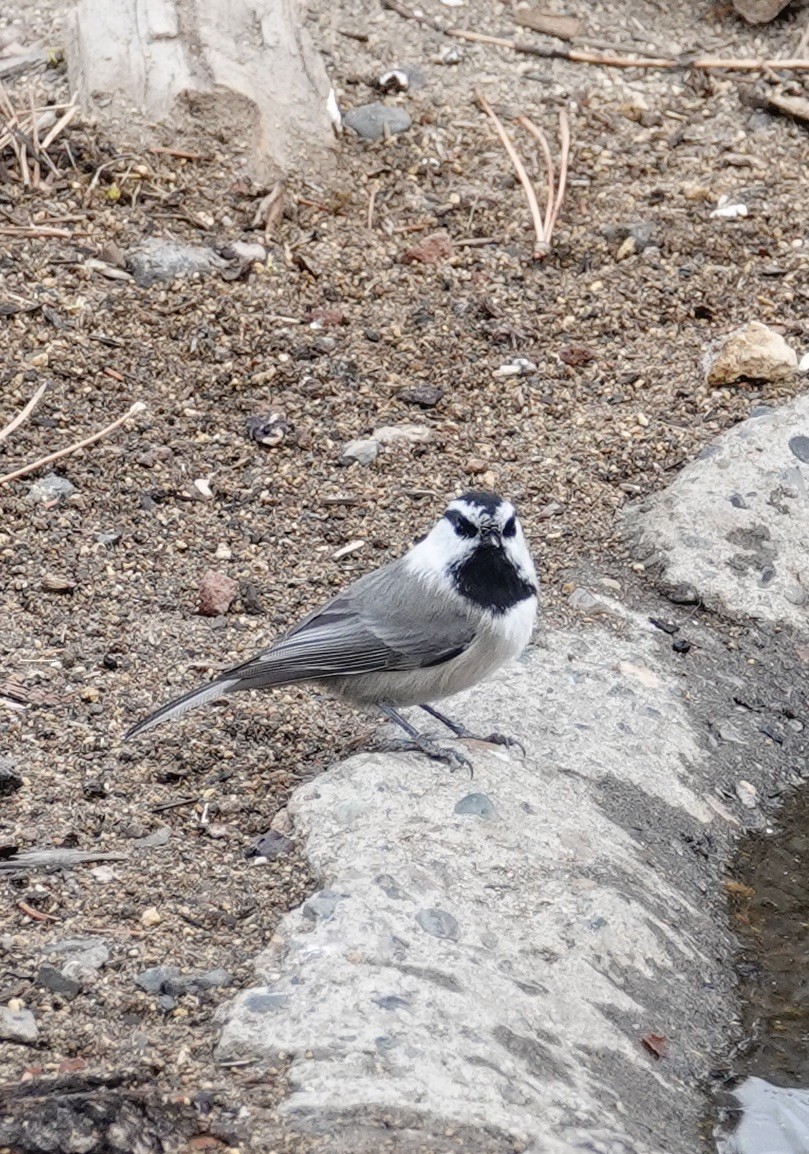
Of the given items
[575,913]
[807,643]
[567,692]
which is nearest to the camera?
[575,913]

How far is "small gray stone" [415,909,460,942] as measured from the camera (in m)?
3.38

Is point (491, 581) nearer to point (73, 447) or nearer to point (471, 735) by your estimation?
point (471, 735)

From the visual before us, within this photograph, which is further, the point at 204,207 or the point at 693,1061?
the point at 204,207

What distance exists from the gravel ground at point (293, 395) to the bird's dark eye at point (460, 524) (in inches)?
29.6

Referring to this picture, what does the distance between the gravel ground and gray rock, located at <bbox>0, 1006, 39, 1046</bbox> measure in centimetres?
3

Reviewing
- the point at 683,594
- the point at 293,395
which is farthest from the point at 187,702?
the point at 293,395

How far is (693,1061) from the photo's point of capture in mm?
3383

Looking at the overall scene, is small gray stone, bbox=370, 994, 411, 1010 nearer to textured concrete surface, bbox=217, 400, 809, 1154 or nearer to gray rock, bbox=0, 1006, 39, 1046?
textured concrete surface, bbox=217, 400, 809, 1154

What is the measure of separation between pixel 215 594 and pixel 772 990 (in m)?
2.13

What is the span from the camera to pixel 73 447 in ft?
17.6

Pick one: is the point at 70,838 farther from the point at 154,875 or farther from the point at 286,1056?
the point at 286,1056

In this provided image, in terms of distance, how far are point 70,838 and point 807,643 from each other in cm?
253

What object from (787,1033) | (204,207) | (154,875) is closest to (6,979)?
(154,875)

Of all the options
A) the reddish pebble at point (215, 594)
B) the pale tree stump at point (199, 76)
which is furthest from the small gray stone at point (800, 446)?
the pale tree stump at point (199, 76)
